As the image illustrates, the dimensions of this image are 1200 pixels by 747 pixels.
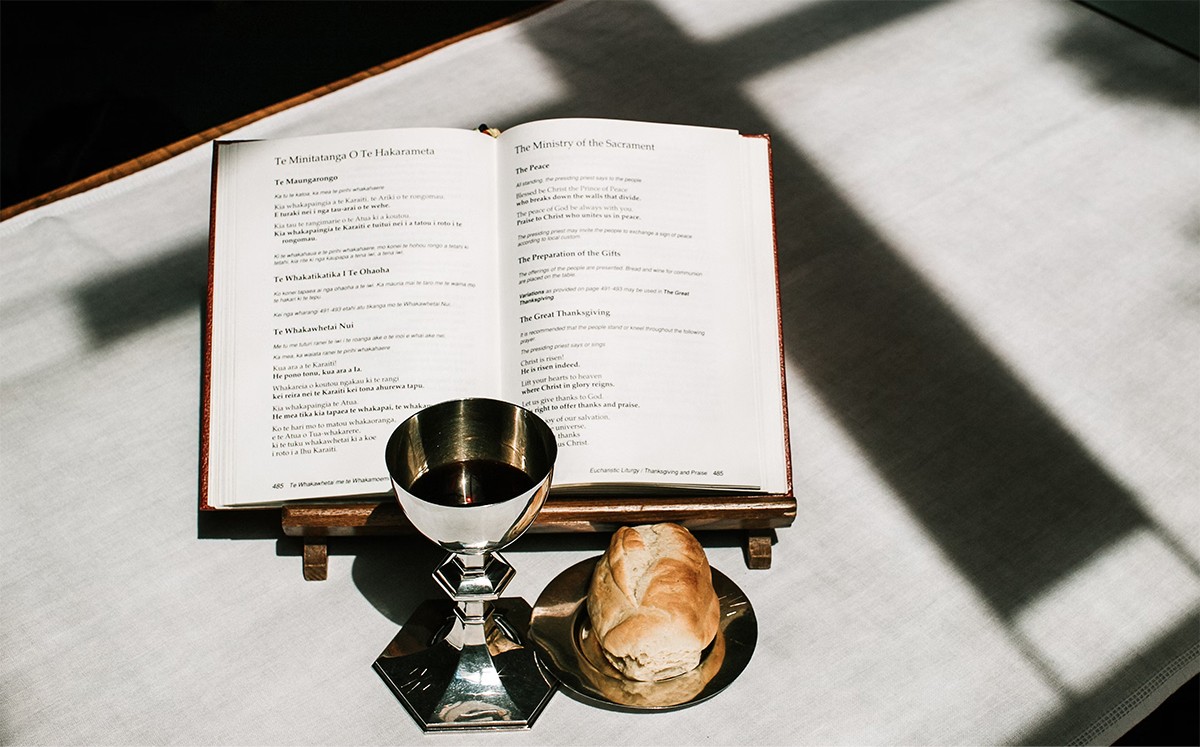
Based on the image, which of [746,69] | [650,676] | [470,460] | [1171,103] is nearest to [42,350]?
[470,460]

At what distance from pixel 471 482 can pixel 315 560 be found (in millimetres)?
127

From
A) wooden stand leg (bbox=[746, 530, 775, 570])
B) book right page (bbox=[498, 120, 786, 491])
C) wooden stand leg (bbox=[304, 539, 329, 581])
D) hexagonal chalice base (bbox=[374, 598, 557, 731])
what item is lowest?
wooden stand leg (bbox=[746, 530, 775, 570])

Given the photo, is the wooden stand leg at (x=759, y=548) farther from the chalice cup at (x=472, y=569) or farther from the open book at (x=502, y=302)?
the chalice cup at (x=472, y=569)

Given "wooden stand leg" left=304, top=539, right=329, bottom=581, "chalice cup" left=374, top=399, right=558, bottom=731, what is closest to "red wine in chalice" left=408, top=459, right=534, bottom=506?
"chalice cup" left=374, top=399, right=558, bottom=731

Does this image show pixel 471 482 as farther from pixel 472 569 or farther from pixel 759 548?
pixel 759 548

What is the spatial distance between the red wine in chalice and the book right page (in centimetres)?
6

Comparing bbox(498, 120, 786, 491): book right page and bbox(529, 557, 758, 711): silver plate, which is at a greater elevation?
bbox(498, 120, 786, 491): book right page

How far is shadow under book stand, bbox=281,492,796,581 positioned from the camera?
0.59 m

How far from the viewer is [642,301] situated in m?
0.64

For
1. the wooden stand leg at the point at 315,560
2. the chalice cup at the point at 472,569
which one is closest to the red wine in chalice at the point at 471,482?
the chalice cup at the point at 472,569

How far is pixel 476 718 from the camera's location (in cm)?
55

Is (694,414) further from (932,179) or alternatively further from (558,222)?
(932,179)

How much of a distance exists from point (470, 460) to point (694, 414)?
0.47 feet

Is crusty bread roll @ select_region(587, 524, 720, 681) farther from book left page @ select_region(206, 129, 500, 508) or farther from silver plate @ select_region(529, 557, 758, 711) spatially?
book left page @ select_region(206, 129, 500, 508)
